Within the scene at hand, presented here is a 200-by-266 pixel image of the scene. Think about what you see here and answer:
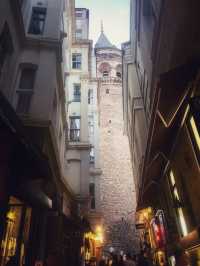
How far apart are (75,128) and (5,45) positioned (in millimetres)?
11192

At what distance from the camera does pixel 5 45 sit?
8953 mm

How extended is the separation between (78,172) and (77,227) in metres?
6.26

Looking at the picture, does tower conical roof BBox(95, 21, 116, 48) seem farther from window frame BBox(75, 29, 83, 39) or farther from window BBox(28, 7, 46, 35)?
window BBox(28, 7, 46, 35)

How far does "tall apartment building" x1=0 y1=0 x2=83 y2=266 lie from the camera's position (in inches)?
218

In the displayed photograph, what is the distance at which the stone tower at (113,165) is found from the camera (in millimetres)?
27578

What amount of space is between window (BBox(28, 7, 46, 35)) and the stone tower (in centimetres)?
2020

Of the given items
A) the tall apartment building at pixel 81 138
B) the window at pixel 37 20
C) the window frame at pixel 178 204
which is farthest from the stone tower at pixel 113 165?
the window at pixel 37 20

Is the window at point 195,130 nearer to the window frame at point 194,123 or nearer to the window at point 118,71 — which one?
the window frame at point 194,123

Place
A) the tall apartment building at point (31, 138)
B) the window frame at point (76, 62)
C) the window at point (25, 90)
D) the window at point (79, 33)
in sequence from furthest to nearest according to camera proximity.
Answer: the window at point (79, 33) → the window frame at point (76, 62) → the window at point (25, 90) → the tall apartment building at point (31, 138)

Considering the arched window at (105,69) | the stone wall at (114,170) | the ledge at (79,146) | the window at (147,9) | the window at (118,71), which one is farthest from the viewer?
the arched window at (105,69)

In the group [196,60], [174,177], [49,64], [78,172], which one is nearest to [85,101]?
[78,172]

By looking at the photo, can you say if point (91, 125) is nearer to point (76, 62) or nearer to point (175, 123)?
point (76, 62)

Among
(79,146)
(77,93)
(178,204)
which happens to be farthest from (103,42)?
(178,204)

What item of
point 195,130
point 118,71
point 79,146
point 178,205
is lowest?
point 178,205
